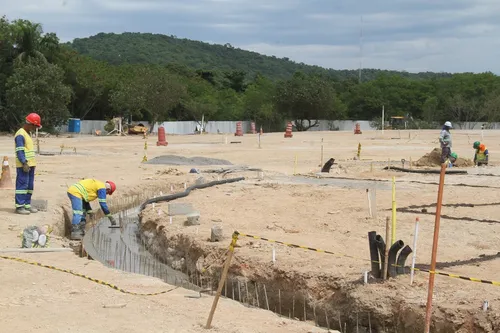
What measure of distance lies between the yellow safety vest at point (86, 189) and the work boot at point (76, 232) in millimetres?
539

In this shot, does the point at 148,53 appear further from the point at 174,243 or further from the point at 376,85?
the point at 174,243

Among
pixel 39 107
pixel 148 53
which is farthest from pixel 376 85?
pixel 148 53

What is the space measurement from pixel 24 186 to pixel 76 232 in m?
1.26

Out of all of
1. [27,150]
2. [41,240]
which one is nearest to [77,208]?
[27,150]

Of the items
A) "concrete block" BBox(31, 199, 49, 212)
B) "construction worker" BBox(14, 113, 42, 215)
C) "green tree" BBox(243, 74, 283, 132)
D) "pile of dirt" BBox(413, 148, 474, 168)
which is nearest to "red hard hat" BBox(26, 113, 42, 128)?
"construction worker" BBox(14, 113, 42, 215)

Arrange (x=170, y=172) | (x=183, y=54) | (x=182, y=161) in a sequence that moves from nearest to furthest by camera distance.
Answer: (x=170, y=172)
(x=182, y=161)
(x=183, y=54)

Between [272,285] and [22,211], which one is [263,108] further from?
[272,285]

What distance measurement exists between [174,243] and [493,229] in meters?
5.27

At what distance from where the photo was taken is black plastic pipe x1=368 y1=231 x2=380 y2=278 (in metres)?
7.11

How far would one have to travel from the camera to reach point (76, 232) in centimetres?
1220

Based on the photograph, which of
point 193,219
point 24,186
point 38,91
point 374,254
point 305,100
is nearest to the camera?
point 374,254

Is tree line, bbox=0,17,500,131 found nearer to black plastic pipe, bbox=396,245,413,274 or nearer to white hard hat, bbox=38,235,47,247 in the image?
white hard hat, bbox=38,235,47,247

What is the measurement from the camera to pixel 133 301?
22.9 feet

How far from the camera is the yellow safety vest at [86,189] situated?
11.9 metres
